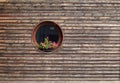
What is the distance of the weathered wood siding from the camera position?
9.95 m

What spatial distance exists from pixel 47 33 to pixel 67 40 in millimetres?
762

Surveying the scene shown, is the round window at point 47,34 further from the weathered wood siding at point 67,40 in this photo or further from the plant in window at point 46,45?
the weathered wood siding at point 67,40

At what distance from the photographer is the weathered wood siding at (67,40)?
32.6 ft

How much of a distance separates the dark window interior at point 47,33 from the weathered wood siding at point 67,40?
27 centimetres

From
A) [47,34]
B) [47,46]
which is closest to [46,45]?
[47,46]

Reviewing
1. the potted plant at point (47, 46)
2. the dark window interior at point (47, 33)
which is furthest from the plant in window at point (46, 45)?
the dark window interior at point (47, 33)

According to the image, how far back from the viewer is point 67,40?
9.95m

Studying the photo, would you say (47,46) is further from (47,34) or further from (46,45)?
(47,34)

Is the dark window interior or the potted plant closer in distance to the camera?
the potted plant

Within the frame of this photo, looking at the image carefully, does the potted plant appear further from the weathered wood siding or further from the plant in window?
the weathered wood siding

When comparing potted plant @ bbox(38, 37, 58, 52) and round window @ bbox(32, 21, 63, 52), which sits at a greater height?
round window @ bbox(32, 21, 63, 52)

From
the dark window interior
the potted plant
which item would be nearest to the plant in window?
the potted plant

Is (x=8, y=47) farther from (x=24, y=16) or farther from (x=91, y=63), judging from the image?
(x=91, y=63)

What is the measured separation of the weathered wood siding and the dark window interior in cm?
27
